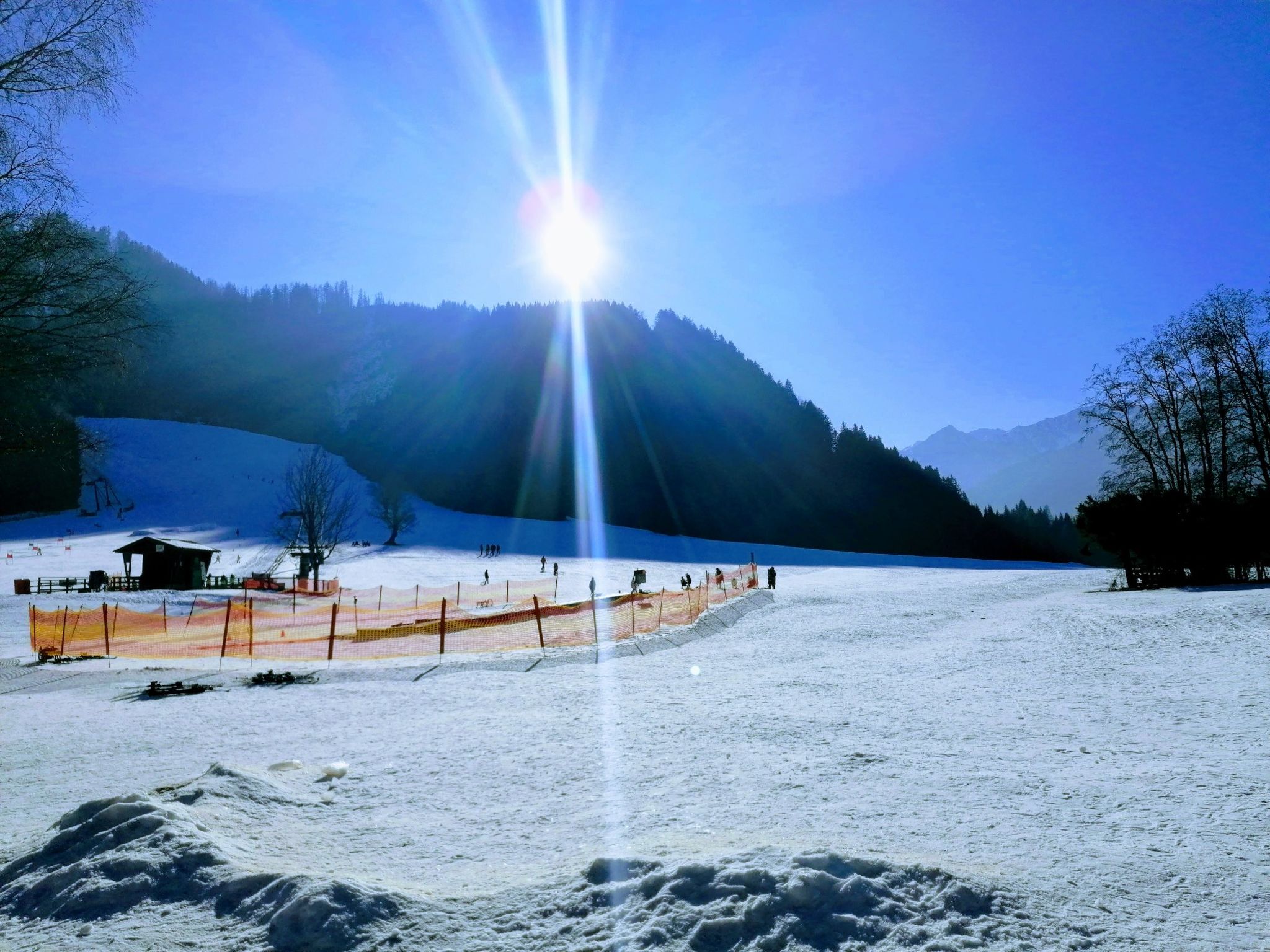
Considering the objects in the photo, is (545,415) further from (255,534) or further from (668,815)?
(668,815)

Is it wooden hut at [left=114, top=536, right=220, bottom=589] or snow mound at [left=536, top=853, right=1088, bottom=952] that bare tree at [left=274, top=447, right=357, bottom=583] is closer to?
wooden hut at [left=114, top=536, right=220, bottom=589]

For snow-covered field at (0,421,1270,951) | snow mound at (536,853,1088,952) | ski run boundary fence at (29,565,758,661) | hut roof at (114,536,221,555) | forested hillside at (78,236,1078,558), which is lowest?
ski run boundary fence at (29,565,758,661)

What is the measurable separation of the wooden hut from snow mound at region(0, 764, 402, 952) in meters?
36.9

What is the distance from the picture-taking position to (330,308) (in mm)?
148625

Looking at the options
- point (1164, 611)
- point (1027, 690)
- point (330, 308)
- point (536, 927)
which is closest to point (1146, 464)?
point (1164, 611)

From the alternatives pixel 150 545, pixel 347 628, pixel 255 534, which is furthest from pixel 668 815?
pixel 255 534

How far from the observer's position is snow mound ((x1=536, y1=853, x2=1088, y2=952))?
300 centimetres

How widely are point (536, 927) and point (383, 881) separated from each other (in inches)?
38.1

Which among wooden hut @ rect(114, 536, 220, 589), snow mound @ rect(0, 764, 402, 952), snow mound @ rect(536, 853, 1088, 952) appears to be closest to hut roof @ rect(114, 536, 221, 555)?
wooden hut @ rect(114, 536, 220, 589)

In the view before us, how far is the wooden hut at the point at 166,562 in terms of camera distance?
35.1 m

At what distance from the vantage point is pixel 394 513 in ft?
221

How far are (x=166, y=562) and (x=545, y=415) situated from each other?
82.8 m

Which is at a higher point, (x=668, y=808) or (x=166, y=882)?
(x=166, y=882)

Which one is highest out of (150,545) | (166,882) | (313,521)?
(313,521)
